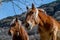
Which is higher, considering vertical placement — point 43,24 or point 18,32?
point 43,24

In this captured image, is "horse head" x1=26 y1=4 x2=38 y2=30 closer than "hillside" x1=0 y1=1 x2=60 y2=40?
Yes

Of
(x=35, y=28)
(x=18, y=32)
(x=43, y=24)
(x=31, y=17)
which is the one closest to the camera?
(x=31, y=17)

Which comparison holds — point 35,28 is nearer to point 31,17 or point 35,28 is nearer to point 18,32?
point 18,32

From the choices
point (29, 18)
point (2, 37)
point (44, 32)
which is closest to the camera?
point (29, 18)

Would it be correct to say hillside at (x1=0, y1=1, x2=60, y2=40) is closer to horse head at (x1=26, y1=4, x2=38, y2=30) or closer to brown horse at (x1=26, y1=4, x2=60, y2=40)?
brown horse at (x1=26, y1=4, x2=60, y2=40)

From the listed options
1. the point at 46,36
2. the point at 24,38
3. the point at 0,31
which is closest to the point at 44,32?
the point at 46,36

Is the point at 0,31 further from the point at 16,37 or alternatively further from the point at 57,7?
the point at 16,37

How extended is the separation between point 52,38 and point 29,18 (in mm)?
971

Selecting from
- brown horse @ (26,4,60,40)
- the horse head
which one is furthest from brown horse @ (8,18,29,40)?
the horse head

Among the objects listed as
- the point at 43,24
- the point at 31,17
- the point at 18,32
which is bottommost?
the point at 18,32

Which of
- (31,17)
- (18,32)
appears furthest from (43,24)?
(18,32)

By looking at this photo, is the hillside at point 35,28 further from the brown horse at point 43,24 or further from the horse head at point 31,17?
the horse head at point 31,17

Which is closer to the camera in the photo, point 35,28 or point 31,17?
point 31,17

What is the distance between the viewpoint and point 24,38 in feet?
31.9
